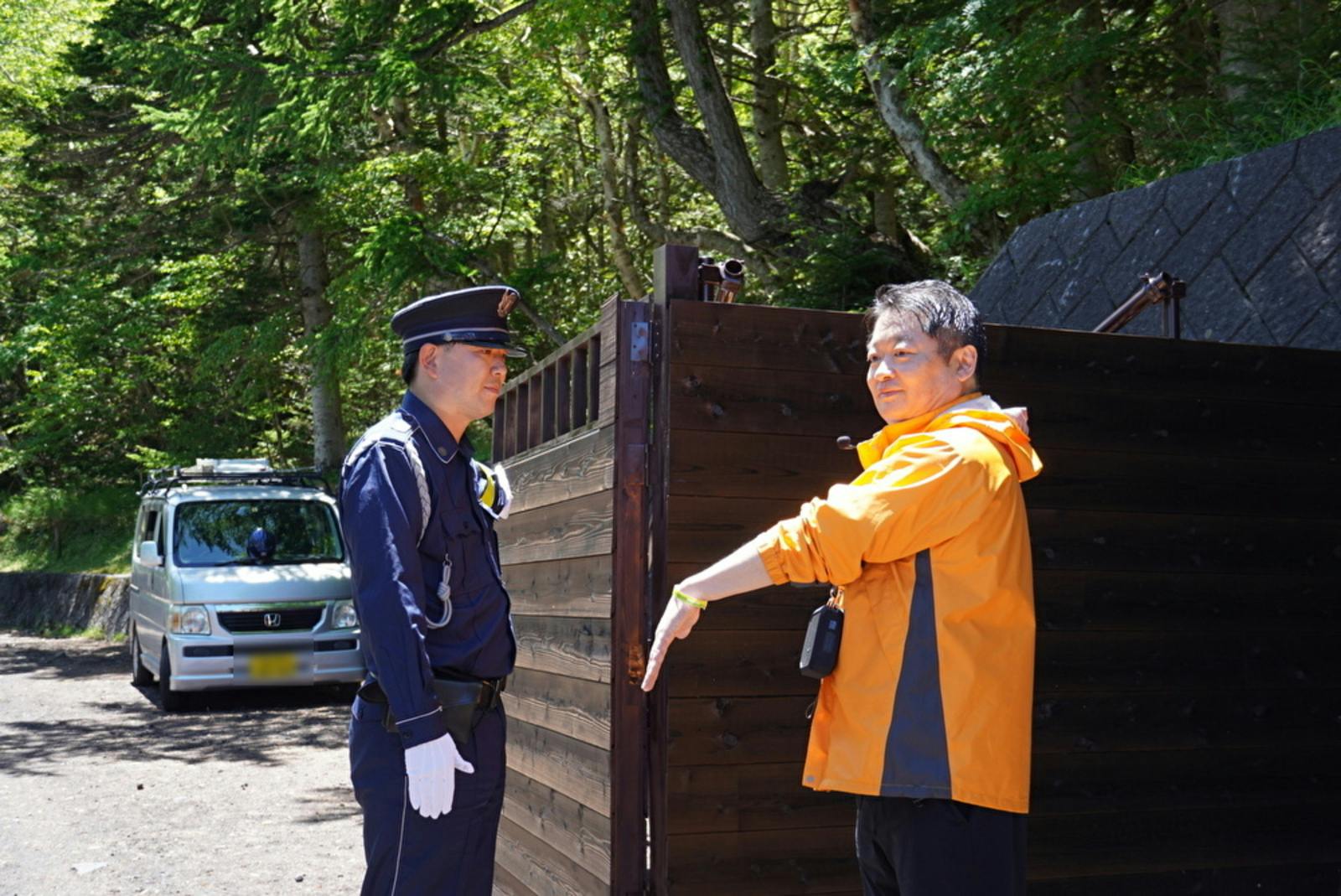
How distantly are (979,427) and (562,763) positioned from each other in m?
2.20

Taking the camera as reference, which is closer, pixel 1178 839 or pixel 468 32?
pixel 1178 839

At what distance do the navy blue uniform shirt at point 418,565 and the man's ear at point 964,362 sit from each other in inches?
52.0

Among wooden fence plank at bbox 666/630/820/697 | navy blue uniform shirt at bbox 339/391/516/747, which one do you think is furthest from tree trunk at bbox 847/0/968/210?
navy blue uniform shirt at bbox 339/391/516/747

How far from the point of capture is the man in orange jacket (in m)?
2.82

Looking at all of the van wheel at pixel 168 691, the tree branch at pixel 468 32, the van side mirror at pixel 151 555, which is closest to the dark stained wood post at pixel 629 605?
the van wheel at pixel 168 691

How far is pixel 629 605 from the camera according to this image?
407 centimetres

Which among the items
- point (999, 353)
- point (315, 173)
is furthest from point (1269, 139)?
point (315, 173)

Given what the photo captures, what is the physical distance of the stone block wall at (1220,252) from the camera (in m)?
5.94

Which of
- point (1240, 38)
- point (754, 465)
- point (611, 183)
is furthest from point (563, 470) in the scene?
point (611, 183)

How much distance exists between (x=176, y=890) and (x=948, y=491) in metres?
5.04

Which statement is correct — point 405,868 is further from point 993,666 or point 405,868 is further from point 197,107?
point 197,107

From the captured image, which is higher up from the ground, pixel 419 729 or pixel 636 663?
pixel 636 663

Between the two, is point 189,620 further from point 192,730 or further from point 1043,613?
point 1043,613

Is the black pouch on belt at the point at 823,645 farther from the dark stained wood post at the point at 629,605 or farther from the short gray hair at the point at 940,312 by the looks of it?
the dark stained wood post at the point at 629,605
